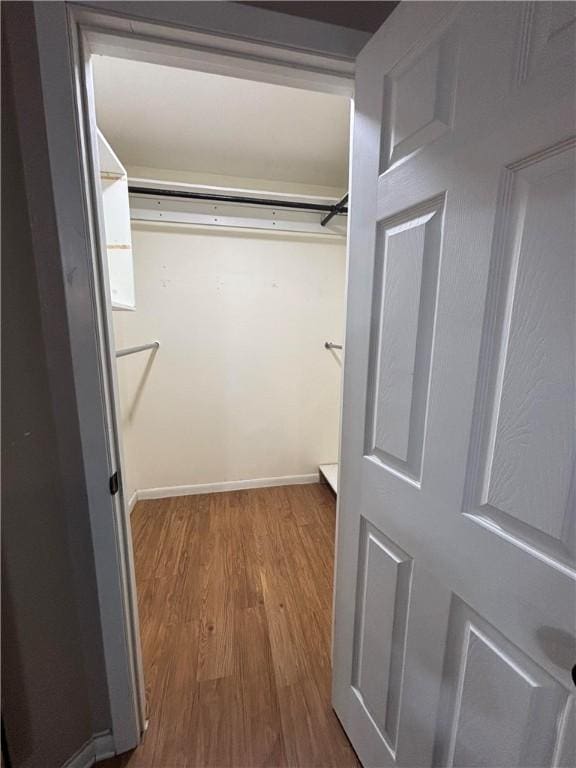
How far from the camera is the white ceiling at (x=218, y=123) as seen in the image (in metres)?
1.44

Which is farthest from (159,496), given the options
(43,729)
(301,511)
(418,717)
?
(418,717)

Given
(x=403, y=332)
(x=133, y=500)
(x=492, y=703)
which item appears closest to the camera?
(x=492, y=703)

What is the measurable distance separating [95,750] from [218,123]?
2.76 metres

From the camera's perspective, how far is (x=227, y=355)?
97.3 inches

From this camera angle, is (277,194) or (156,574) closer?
(156,574)

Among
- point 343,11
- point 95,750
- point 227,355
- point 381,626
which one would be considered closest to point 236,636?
point 95,750

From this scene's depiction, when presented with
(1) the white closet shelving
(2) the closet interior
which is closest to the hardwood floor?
(2) the closet interior

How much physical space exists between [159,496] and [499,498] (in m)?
2.59

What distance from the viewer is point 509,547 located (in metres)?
0.52

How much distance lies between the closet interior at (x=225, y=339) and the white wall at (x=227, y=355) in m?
0.01

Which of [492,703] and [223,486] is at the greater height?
[492,703]

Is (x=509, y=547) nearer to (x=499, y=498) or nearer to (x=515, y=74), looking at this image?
(x=499, y=498)

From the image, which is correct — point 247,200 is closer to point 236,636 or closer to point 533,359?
point 533,359

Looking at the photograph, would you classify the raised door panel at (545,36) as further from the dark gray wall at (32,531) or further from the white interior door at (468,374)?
the dark gray wall at (32,531)
